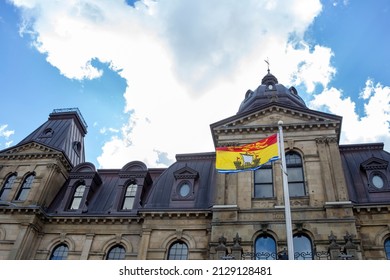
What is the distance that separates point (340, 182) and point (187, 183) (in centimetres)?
947

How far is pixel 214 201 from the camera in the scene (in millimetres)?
21391

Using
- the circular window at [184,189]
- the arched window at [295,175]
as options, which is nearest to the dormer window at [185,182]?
the circular window at [184,189]

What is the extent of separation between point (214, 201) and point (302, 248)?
5948 mm

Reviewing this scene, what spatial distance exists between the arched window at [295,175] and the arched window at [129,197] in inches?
430

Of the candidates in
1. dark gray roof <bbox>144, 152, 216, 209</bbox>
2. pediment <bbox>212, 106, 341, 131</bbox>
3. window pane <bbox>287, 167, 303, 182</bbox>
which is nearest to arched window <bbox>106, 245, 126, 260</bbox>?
dark gray roof <bbox>144, 152, 216, 209</bbox>

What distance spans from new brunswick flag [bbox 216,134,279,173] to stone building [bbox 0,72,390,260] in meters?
4.23

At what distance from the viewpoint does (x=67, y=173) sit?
2770 cm

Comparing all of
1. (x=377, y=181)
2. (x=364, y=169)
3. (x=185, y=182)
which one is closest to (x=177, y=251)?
(x=185, y=182)

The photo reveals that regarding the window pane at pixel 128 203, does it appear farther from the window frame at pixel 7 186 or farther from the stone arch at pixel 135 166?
the window frame at pixel 7 186

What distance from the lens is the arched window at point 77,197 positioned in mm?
24812

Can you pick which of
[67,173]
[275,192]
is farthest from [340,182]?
[67,173]

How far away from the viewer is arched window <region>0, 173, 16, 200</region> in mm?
25294

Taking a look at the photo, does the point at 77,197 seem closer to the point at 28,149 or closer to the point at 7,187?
the point at 7,187
